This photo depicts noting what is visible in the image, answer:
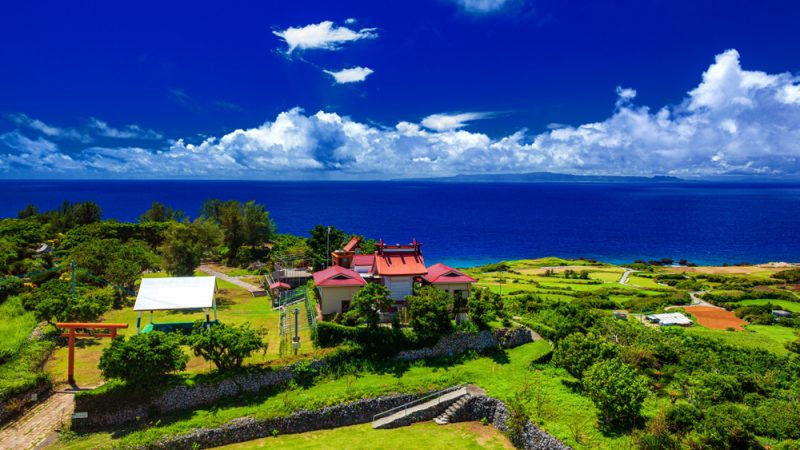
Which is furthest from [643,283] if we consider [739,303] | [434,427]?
[434,427]

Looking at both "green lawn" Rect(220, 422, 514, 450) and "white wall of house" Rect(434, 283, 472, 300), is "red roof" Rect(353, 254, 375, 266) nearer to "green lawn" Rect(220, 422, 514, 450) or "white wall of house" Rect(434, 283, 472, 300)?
"white wall of house" Rect(434, 283, 472, 300)

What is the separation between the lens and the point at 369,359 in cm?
3070

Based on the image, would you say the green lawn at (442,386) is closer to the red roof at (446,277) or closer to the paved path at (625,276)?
the red roof at (446,277)

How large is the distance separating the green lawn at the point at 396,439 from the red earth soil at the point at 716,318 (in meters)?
33.2

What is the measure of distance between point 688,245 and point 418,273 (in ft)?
430

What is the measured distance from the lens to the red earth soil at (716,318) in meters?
46.0

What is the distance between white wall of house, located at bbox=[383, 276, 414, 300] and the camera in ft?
118

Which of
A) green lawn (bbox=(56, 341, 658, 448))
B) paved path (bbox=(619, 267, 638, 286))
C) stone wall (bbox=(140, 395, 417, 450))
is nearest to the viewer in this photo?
green lawn (bbox=(56, 341, 658, 448))

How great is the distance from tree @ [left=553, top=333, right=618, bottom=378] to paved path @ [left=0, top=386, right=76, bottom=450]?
99.6 feet

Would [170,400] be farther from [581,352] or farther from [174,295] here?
[581,352]

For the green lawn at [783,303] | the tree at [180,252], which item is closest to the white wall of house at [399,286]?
the tree at [180,252]

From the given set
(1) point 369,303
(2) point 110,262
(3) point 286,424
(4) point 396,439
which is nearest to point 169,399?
(3) point 286,424

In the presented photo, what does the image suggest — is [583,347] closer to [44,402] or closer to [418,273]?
[418,273]

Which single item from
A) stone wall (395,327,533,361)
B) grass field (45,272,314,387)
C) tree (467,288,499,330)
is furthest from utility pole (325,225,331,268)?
tree (467,288,499,330)
